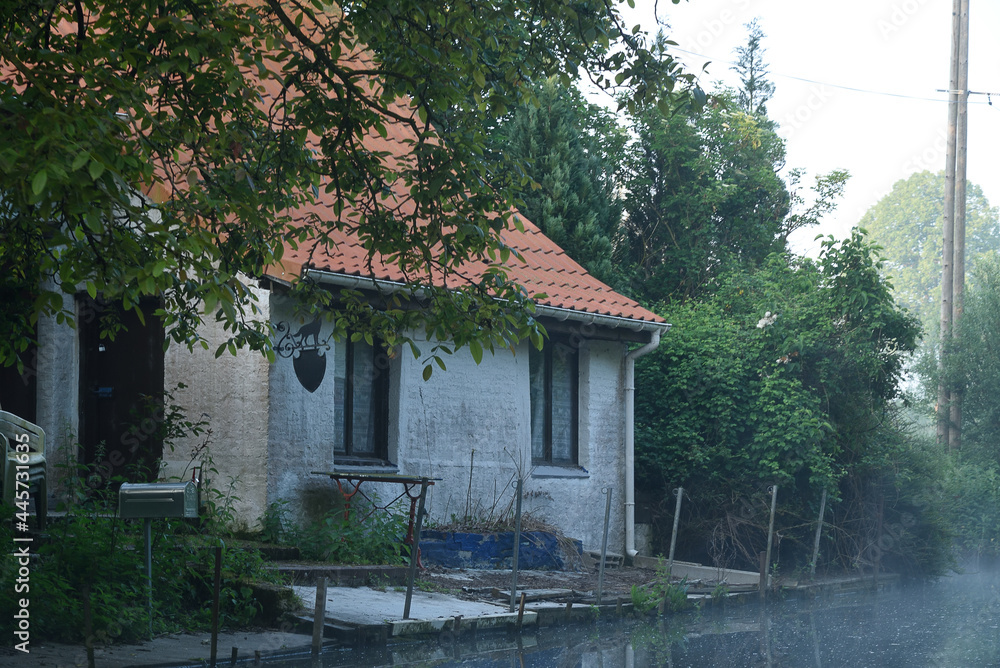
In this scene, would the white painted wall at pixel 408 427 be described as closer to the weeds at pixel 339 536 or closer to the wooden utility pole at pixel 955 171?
the weeds at pixel 339 536

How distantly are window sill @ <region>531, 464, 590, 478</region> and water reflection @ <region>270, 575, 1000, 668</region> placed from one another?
2816mm

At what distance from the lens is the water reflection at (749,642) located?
7875 mm

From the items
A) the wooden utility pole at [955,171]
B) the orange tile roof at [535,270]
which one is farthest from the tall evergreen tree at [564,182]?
the wooden utility pole at [955,171]

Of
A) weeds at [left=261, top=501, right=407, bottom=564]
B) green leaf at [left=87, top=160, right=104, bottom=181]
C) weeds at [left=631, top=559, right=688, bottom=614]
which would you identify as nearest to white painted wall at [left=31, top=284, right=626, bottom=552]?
weeds at [left=261, top=501, right=407, bottom=564]

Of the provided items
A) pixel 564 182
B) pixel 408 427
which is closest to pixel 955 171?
pixel 564 182

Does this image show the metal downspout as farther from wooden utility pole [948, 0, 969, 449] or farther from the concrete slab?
wooden utility pole [948, 0, 969, 449]

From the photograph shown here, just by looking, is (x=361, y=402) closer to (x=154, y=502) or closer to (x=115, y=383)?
(x=115, y=383)

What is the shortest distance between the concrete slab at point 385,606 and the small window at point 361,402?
89.7 inches

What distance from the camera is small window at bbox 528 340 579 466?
545 inches

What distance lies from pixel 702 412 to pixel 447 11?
9.92m

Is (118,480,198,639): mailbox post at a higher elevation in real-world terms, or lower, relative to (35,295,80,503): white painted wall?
lower

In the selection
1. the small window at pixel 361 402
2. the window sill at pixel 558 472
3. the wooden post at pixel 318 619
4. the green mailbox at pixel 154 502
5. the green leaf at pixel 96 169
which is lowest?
the wooden post at pixel 318 619

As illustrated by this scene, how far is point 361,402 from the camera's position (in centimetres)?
1164

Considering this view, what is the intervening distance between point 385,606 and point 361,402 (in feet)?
11.2
